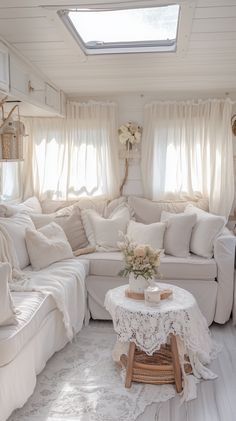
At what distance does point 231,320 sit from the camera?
3.35 metres

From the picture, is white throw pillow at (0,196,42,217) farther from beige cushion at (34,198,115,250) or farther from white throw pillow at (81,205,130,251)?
white throw pillow at (81,205,130,251)

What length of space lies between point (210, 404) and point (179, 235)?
154cm

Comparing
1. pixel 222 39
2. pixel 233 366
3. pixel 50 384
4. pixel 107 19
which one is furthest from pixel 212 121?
pixel 50 384

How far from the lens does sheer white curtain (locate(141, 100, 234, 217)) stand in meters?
4.02

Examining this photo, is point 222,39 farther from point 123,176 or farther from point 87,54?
point 123,176

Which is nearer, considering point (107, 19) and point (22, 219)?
point (107, 19)

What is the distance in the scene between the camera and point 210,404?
2.17 m

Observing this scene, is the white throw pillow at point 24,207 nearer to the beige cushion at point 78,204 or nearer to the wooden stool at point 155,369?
the beige cushion at point 78,204

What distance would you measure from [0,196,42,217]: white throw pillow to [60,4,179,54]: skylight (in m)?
1.50

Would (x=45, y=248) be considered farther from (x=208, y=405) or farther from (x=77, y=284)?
(x=208, y=405)

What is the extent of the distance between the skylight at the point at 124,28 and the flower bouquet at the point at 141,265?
1.43m

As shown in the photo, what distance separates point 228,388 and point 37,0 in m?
2.49

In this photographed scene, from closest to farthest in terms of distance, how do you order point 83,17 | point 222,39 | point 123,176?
point 83,17, point 222,39, point 123,176

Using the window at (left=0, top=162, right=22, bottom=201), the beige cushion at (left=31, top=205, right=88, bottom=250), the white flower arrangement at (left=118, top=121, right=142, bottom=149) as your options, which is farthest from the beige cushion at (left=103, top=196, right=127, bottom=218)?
the window at (left=0, top=162, right=22, bottom=201)
